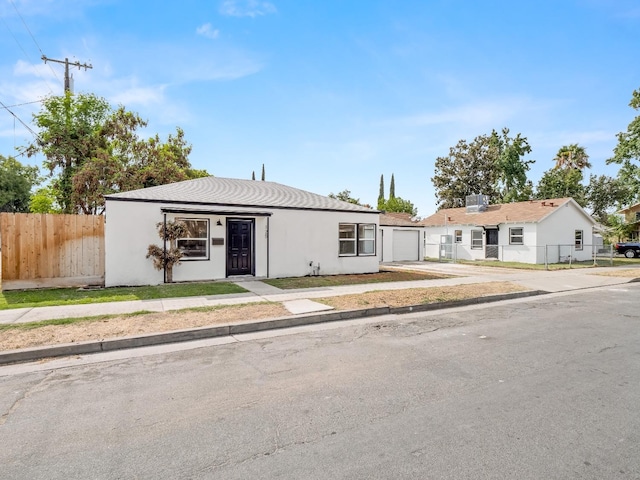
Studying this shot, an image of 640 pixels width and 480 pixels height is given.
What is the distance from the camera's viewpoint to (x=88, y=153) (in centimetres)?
2380

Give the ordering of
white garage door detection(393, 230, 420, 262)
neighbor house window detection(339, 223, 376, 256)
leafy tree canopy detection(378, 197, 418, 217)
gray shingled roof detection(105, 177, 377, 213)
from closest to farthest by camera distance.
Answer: gray shingled roof detection(105, 177, 377, 213) < neighbor house window detection(339, 223, 376, 256) < white garage door detection(393, 230, 420, 262) < leafy tree canopy detection(378, 197, 418, 217)

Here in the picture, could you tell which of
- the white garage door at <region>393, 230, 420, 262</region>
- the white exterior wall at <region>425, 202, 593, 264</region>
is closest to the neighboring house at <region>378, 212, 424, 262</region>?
the white garage door at <region>393, 230, 420, 262</region>

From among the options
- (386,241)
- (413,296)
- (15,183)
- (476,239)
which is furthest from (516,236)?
(15,183)

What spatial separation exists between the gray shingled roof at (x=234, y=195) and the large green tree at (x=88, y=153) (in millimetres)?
9918

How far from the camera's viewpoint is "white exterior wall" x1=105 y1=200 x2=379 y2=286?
11906 mm

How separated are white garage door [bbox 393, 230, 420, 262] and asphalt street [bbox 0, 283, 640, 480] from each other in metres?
18.1

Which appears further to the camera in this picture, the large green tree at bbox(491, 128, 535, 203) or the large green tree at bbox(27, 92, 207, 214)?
the large green tree at bbox(491, 128, 535, 203)

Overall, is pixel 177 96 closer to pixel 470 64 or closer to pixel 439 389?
pixel 470 64

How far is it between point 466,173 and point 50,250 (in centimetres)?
3882

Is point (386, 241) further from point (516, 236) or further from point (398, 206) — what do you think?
point (398, 206)

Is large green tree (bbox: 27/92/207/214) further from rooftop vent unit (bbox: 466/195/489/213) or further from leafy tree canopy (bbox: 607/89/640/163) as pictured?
leafy tree canopy (bbox: 607/89/640/163)

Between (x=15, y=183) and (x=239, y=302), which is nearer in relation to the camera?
(x=239, y=302)

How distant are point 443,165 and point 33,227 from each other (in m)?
39.1

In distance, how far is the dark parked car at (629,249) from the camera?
94.2ft
